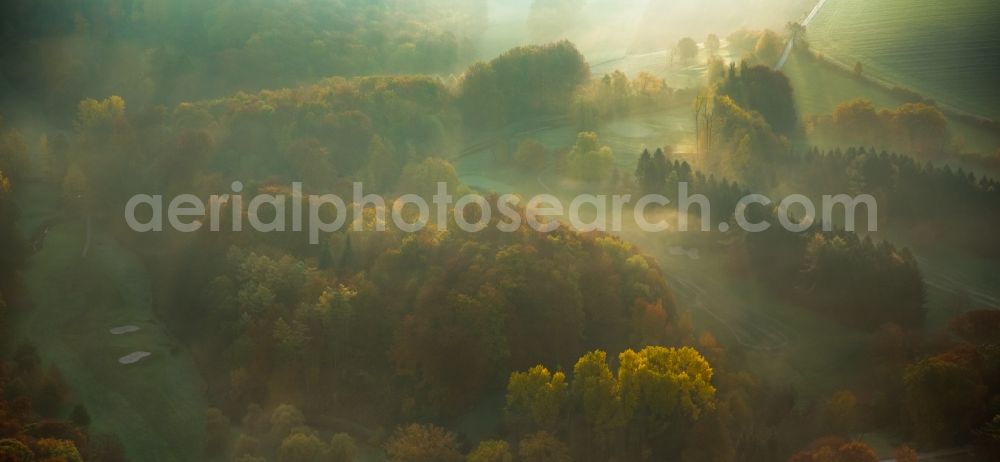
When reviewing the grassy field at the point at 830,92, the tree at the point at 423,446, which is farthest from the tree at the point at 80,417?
the grassy field at the point at 830,92

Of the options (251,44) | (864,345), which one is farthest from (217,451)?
(251,44)

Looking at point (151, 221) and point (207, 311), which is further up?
point (151, 221)

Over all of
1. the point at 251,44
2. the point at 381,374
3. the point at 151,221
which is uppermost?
the point at 251,44

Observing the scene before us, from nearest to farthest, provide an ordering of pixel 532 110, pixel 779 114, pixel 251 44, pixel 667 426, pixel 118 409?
pixel 667 426, pixel 118 409, pixel 779 114, pixel 532 110, pixel 251 44

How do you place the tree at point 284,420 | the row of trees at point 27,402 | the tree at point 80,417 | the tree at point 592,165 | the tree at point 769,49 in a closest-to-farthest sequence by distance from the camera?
the row of trees at point 27,402 → the tree at point 284,420 → the tree at point 80,417 → the tree at point 592,165 → the tree at point 769,49

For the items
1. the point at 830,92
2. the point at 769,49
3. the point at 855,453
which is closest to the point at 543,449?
the point at 855,453

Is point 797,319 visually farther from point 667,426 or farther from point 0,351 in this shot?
point 0,351

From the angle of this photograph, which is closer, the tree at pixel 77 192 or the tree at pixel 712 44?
the tree at pixel 77 192

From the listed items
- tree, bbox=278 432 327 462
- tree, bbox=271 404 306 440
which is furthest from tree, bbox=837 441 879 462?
tree, bbox=271 404 306 440

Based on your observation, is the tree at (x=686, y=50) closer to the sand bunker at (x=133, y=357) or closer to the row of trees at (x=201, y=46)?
the row of trees at (x=201, y=46)
